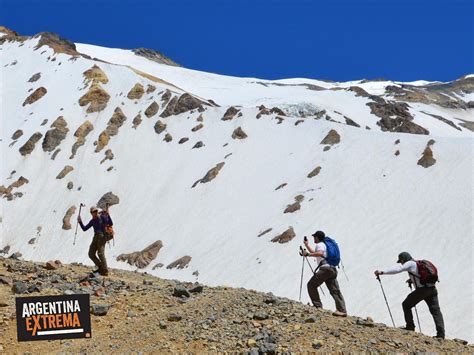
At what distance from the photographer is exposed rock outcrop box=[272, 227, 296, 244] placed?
1488 inches

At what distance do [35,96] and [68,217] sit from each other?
3112cm

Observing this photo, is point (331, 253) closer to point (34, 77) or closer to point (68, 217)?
point (68, 217)

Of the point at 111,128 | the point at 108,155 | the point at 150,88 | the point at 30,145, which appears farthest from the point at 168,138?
the point at 30,145

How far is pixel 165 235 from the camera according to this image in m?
45.7

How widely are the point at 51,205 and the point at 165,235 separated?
17.1 meters

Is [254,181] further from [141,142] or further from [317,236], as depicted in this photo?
[317,236]

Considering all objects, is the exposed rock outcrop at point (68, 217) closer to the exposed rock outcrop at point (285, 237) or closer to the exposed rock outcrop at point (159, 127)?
the exposed rock outcrop at point (159, 127)

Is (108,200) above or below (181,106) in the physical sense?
below

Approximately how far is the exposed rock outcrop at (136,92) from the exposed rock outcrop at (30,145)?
483 inches

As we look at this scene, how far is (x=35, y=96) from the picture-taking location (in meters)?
77.4

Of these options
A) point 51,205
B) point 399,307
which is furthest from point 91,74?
point 399,307

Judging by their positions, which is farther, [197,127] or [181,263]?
[197,127]

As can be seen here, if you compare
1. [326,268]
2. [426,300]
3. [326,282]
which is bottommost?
[426,300]

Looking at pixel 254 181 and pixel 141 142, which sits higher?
pixel 141 142
